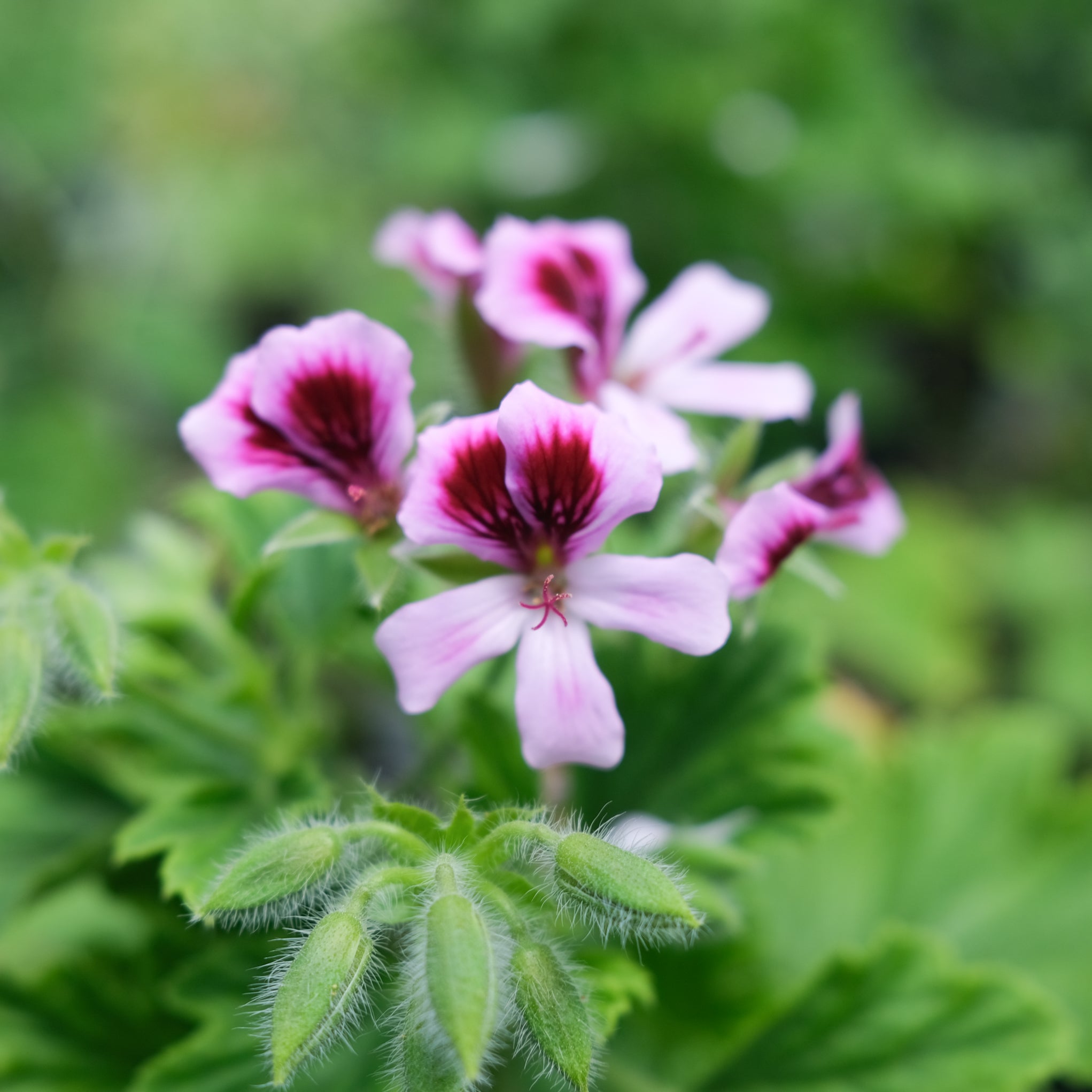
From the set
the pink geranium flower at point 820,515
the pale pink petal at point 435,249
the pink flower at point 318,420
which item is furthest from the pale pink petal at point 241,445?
the pink geranium flower at point 820,515

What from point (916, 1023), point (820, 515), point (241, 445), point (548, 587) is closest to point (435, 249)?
point (241, 445)

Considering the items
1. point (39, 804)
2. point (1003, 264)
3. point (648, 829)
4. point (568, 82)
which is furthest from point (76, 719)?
point (1003, 264)

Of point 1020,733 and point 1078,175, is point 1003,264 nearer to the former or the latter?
point 1078,175

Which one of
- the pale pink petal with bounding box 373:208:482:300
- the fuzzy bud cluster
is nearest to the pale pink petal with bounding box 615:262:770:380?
the pale pink petal with bounding box 373:208:482:300

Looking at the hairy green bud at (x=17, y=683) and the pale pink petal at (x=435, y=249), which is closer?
the hairy green bud at (x=17, y=683)

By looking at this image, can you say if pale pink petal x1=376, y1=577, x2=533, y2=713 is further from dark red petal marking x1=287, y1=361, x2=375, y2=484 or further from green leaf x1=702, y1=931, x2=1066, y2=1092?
green leaf x1=702, y1=931, x2=1066, y2=1092

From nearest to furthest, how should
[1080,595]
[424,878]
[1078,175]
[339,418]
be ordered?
[424,878] < [339,418] < [1080,595] < [1078,175]

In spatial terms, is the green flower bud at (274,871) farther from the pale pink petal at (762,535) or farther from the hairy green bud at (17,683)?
the pale pink petal at (762,535)

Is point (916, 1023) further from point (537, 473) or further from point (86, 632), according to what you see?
point (86, 632)
